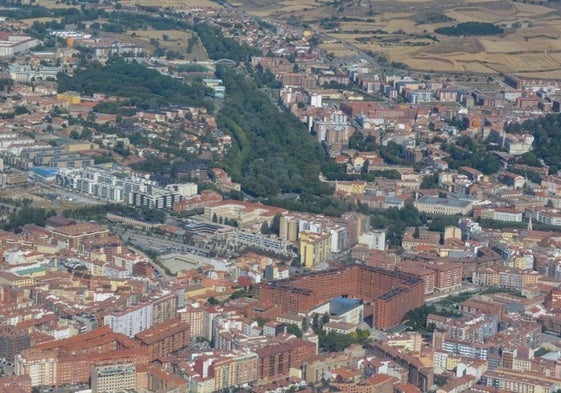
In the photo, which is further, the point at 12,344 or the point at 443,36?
the point at 443,36

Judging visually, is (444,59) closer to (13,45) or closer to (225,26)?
(225,26)

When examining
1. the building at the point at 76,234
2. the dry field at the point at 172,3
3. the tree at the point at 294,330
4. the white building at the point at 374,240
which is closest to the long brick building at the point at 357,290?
the tree at the point at 294,330

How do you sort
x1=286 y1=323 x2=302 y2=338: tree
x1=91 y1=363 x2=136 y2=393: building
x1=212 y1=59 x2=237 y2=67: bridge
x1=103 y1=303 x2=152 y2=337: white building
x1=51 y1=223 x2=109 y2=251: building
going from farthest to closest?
x1=212 y1=59 x2=237 y2=67: bridge, x1=51 y1=223 x2=109 y2=251: building, x1=286 y1=323 x2=302 y2=338: tree, x1=103 y1=303 x2=152 y2=337: white building, x1=91 y1=363 x2=136 y2=393: building

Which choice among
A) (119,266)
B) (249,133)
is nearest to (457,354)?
(119,266)

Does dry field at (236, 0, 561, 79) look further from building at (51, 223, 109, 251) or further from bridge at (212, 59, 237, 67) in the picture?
building at (51, 223, 109, 251)

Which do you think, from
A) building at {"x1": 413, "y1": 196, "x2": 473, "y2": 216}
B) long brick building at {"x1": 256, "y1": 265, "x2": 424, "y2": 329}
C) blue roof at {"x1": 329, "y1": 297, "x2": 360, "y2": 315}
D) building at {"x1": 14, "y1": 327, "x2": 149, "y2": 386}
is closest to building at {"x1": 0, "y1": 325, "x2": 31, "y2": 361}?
building at {"x1": 14, "y1": 327, "x2": 149, "y2": 386}

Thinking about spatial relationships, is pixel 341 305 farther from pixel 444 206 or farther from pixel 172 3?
pixel 172 3

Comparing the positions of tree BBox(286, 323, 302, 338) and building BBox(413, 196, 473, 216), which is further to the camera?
building BBox(413, 196, 473, 216)

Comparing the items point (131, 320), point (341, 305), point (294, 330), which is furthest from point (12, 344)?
point (341, 305)
